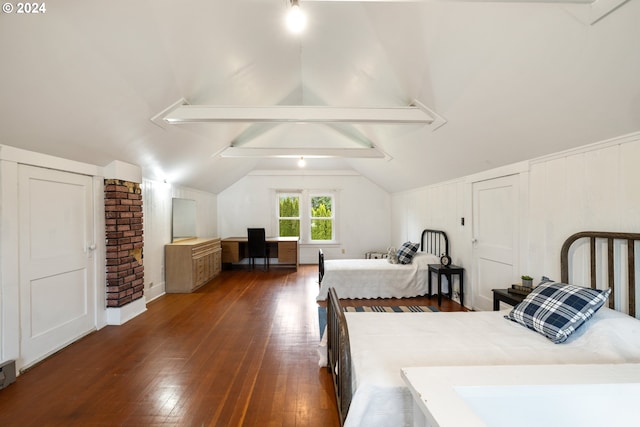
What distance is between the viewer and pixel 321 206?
7.14m

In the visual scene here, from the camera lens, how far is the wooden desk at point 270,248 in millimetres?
6258

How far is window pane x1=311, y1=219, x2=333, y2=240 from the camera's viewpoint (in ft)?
23.4

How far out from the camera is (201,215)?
6055 mm

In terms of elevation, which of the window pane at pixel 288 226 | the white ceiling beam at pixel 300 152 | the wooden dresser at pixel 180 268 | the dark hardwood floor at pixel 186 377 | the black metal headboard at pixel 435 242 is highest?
the white ceiling beam at pixel 300 152

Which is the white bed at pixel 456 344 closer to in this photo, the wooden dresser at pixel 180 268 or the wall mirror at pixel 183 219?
the wooden dresser at pixel 180 268

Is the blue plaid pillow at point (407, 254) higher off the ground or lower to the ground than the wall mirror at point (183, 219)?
lower

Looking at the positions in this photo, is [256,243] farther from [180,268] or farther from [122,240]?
[122,240]

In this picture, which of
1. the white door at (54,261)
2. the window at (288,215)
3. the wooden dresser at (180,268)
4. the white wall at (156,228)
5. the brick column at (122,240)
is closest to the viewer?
the white door at (54,261)

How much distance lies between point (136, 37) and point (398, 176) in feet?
14.6

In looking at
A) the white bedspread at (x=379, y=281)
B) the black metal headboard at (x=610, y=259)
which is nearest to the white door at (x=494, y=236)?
the black metal headboard at (x=610, y=259)

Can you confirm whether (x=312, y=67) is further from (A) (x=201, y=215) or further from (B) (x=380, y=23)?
(A) (x=201, y=215)

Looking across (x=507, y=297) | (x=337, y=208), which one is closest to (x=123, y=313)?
(x=507, y=297)

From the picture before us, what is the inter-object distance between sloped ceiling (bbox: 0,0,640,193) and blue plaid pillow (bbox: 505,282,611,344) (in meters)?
1.11

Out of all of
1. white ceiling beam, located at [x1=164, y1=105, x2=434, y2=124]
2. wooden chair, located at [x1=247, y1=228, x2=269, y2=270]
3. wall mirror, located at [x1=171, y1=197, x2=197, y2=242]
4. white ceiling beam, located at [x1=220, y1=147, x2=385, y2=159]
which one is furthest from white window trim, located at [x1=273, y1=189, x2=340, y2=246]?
white ceiling beam, located at [x1=164, y1=105, x2=434, y2=124]
